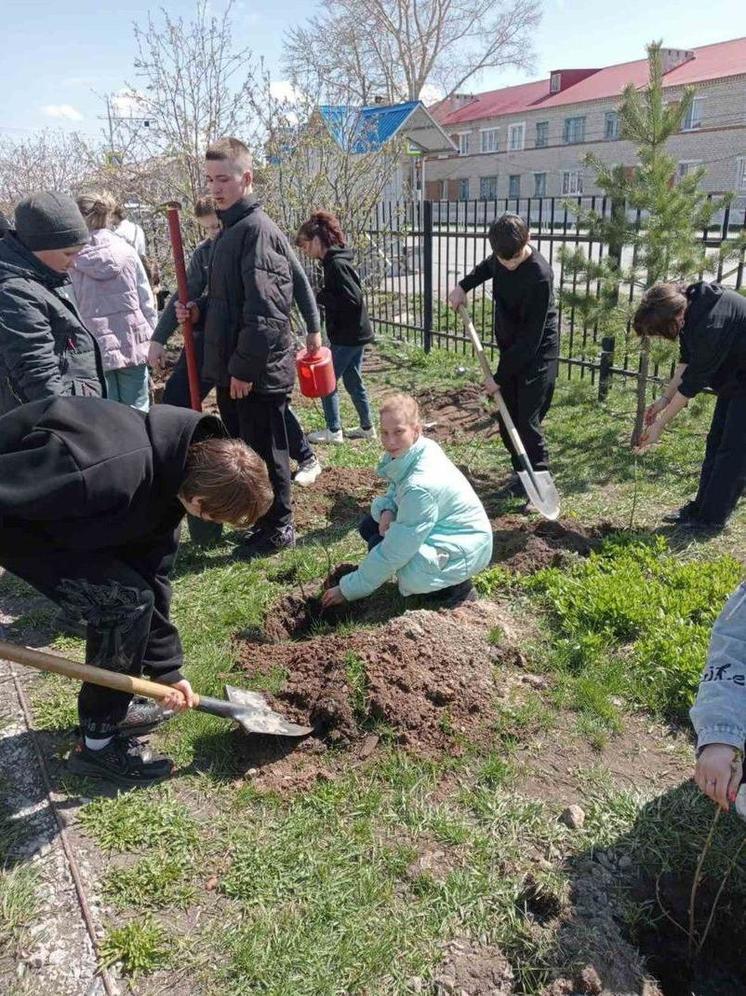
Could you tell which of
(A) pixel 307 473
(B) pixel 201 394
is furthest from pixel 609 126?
(B) pixel 201 394

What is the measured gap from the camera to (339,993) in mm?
1968

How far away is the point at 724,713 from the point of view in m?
1.81

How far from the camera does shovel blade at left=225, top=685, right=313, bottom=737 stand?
2729mm

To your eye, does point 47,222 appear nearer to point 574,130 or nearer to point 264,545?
point 264,545

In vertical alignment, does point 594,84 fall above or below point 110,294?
above

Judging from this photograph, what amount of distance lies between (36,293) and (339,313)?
10.9 ft

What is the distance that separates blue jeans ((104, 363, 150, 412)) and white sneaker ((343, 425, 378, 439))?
80.8 inches

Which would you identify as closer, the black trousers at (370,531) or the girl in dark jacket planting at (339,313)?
the black trousers at (370,531)

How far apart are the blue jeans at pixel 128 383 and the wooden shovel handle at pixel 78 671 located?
8.69 feet

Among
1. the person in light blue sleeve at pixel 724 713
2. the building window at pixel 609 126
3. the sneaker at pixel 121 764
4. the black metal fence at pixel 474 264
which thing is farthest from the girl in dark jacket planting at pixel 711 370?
the building window at pixel 609 126

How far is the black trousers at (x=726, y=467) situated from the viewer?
13.9 feet

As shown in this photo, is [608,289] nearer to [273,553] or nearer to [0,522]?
[273,553]

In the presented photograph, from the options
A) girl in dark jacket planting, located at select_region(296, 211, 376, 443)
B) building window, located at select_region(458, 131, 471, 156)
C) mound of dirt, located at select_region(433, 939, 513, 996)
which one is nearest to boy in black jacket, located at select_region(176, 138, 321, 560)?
girl in dark jacket planting, located at select_region(296, 211, 376, 443)

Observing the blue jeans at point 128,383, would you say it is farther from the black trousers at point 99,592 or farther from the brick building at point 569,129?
the brick building at point 569,129
